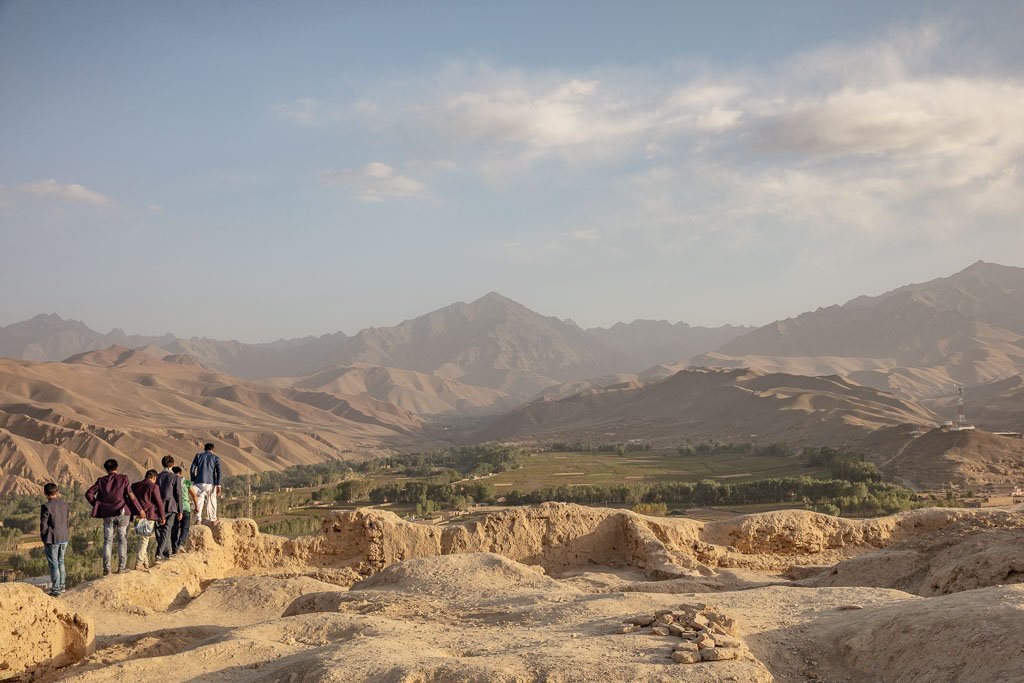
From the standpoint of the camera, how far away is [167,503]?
12.5 metres

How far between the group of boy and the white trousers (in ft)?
0.06

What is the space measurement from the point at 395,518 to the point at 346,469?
81257 mm


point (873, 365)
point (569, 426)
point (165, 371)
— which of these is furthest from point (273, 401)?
point (873, 365)

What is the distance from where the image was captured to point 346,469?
93.7 m

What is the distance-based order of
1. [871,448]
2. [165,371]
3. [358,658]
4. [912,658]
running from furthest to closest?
[165,371] < [871,448] < [912,658] < [358,658]

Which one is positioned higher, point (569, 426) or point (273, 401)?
point (273, 401)

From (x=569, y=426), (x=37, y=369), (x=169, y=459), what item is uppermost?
(x=37, y=369)

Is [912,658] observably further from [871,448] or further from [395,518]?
[871,448]

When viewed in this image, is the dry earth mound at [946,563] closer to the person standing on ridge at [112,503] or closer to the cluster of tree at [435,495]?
the person standing on ridge at [112,503]

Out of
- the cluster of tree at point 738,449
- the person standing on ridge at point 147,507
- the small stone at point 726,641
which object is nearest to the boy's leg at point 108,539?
the person standing on ridge at point 147,507

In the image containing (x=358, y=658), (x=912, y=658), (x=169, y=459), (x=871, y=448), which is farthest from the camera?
(x=871, y=448)

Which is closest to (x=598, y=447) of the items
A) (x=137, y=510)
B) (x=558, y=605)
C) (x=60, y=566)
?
(x=137, y=510)

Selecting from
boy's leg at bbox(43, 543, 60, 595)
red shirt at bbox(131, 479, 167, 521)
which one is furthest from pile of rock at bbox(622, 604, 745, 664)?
boy's leg at bbox(43, 543, 60, 595)

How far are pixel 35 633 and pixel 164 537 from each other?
499cm
